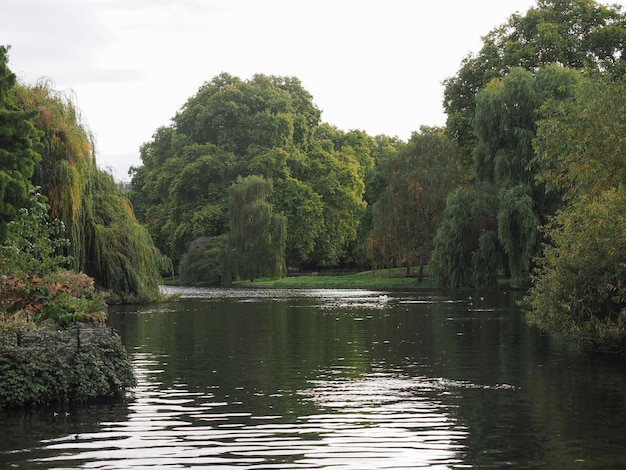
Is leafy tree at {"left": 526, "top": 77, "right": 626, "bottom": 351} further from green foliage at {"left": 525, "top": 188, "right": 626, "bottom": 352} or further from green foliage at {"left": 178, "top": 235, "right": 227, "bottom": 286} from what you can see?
green foliage at {"left": 178, "top": 235, "right": 227, "bottom": 286}

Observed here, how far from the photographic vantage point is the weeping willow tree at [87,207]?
112 feet

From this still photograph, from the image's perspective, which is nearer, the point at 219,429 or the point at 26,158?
the point at 219,429

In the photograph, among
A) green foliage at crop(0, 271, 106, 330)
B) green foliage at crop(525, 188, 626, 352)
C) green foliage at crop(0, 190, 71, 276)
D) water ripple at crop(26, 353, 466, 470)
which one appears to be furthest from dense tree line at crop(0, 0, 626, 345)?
water ripple at crop(26, 353, 466, 470)

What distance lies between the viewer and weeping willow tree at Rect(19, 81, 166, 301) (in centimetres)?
3400

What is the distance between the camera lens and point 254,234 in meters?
68.4

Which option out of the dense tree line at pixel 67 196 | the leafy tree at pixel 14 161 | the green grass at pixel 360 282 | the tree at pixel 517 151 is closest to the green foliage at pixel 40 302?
the dense tree line at pixel 67 196

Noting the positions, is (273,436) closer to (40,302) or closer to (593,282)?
(40,302)

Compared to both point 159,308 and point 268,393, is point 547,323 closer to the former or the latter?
point 268,393

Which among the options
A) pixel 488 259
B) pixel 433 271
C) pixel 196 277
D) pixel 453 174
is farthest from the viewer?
pixel 196 277

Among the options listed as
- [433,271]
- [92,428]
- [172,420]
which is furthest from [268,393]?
[433,271]

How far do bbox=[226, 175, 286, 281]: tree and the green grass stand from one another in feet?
5.12

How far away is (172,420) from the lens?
1344 centimetres

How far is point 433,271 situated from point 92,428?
44716 mm

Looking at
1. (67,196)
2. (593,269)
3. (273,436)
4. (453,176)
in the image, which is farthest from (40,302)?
(453,176)
